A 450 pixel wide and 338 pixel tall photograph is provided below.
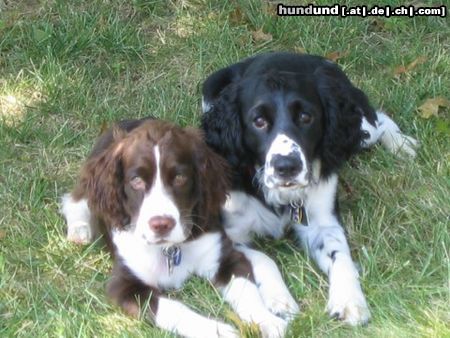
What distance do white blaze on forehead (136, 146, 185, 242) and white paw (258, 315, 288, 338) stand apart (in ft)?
1.73

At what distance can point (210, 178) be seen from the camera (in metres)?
4.64

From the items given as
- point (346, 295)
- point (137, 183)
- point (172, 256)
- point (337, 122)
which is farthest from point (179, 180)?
point (337, 122)

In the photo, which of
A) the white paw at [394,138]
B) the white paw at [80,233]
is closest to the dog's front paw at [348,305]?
the white paw at [80,233]

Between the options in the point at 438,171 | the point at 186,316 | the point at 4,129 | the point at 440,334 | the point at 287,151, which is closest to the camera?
the point at 440,334

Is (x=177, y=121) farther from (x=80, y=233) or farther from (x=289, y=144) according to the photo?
(x=289, y=144)

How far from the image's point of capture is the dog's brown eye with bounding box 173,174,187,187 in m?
4.43

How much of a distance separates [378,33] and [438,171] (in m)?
2.05

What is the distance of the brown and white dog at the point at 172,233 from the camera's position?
4.30 m

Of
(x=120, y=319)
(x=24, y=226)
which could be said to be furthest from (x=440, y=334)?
(x=24, y=226)

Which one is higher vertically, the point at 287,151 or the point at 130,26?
the point at 287,151

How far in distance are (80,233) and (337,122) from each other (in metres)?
1.47

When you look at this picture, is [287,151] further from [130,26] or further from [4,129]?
[130,26]

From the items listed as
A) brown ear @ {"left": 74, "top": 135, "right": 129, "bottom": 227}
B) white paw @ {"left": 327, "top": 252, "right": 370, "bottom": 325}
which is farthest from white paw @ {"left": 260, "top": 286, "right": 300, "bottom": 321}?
brown ear @ {"left": 74, "top": 135, "right": 129, "bottom": 227}

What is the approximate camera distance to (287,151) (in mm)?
4645
